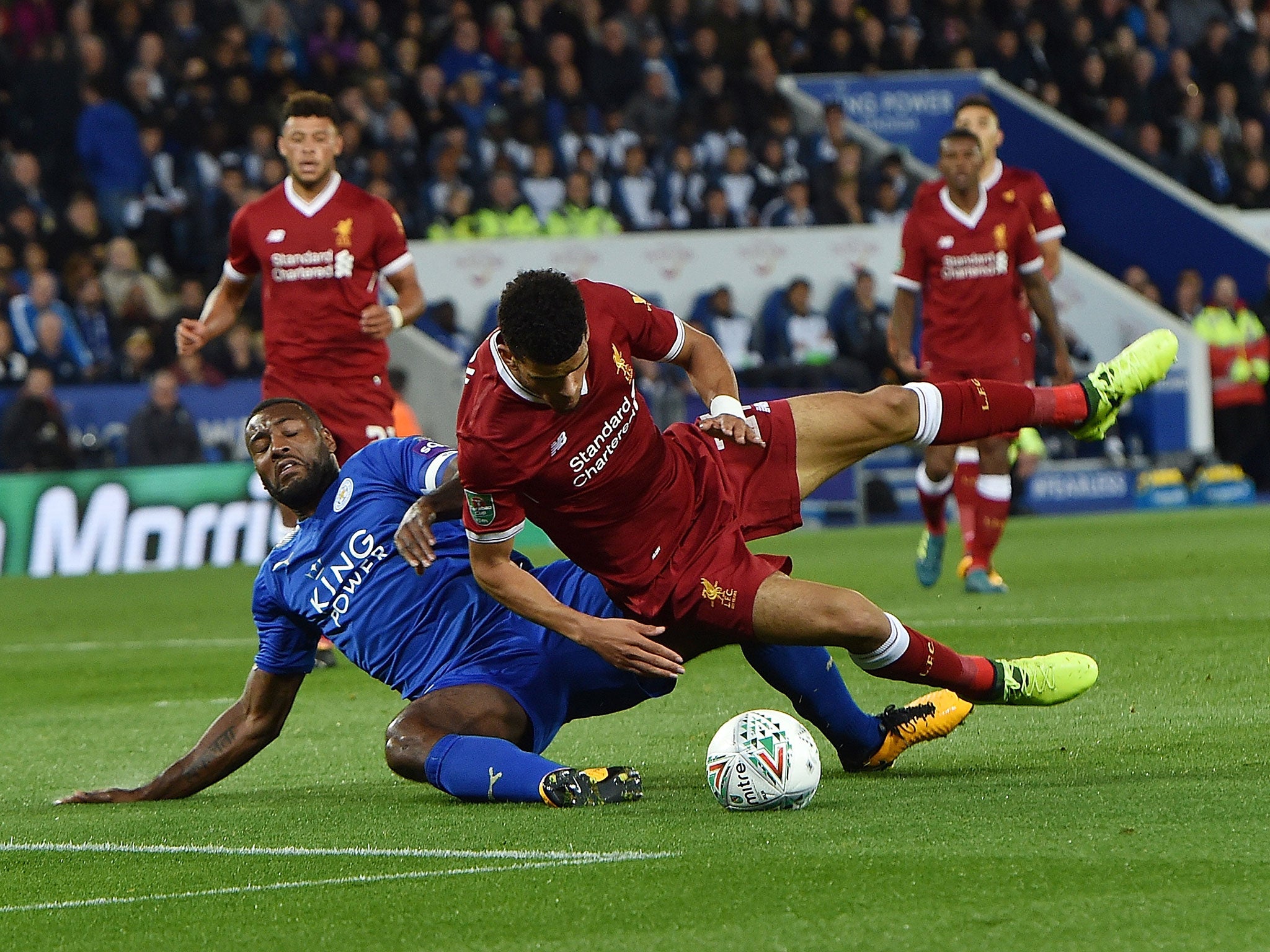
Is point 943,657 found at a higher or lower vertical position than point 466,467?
lower

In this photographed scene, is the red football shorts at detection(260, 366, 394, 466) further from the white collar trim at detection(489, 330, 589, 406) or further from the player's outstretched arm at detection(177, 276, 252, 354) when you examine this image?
the white collar trim at detection(489, 330, 589, 406)

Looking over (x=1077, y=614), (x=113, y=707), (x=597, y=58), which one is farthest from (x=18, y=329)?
(x=1077, y=614)

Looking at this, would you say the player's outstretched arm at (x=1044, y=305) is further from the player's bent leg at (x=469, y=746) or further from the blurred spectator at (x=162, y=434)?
the blurred spectator at (x=162, y=434)

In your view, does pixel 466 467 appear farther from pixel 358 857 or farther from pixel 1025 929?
pixel 1025 929

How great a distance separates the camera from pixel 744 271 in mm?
19375

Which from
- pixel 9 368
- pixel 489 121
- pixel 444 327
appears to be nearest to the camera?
pixel 9 368

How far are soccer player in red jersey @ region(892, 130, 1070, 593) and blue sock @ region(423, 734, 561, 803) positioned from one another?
5889 mm

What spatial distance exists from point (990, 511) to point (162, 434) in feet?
24.4

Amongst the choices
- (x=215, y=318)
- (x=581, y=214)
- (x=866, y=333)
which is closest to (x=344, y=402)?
(x=215, y=318)

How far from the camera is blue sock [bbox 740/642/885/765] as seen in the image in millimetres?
5535

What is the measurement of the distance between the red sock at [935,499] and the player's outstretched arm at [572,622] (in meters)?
6.07

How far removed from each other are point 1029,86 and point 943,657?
769 inches

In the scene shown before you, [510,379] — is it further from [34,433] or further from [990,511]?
[34,433]

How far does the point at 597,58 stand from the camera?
69.6 ft
